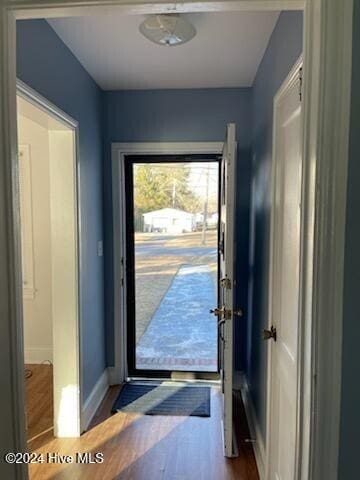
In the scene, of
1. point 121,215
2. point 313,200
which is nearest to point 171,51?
point 121,215

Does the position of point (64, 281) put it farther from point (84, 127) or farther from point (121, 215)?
point (84, 127)

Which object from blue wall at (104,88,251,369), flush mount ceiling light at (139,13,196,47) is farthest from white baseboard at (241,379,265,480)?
flush mount ceiling light at (139,13,196,47)

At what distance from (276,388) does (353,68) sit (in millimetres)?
1526

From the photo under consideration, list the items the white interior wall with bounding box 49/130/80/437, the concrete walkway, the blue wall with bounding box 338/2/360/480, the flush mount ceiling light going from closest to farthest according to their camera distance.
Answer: the blue wall with bounding box 338/2/360/480, the flush mount ceiling light, the white interior wall with bounding box 49/130/80/437, the concrete walkway

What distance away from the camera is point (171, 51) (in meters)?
2.36

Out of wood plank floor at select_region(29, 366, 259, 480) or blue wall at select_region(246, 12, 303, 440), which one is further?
wood plank floor at select_region(29, 366, 259, 480)

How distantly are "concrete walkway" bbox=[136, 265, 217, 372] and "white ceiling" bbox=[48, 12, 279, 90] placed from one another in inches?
63.0

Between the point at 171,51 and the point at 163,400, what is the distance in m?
2.59

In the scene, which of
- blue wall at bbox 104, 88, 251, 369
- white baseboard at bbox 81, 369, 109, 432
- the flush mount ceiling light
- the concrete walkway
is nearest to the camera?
the flush mount ceiling light

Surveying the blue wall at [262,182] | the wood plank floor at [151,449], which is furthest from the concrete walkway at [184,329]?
the wood plank floor at [151,449]

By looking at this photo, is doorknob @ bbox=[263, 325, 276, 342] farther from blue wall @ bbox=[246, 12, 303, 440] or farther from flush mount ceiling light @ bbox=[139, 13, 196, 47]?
flush mount ceiling light @ bbox=[139, 13, 196, 47]

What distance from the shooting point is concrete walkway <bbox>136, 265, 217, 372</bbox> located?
11.1 feet

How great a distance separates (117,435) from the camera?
2.51 meters

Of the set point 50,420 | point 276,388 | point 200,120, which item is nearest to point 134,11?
point 276,388
